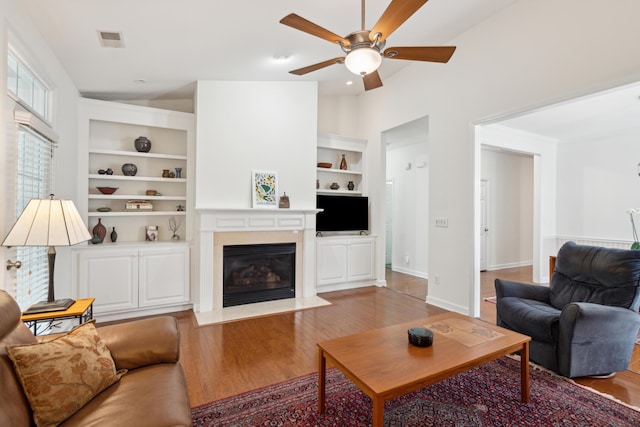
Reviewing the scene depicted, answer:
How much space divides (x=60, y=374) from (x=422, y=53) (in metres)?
2.85

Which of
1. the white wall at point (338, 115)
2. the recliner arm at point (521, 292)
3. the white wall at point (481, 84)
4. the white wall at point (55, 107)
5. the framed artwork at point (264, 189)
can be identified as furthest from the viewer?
the white wall at point (338, 115)

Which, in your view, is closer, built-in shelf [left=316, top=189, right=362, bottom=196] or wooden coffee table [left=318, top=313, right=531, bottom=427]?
wooden coffee table [left=318, top=313, right=531, bottom=427]

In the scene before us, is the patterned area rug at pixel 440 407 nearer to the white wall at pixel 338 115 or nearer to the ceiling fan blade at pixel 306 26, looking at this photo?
the ceiling fan blade at pixel 306 26

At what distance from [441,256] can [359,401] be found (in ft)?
8.59

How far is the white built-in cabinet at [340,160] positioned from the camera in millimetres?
5367

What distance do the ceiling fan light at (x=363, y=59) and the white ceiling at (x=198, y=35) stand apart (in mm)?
1145

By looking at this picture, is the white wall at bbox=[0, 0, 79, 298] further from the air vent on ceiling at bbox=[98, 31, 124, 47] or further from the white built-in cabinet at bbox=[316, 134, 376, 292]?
the white built-in cabinet at bbox=[316, 134, 376, 292]

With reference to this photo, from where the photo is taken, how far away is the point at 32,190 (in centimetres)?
265

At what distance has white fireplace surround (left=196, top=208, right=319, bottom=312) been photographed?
3949 mm

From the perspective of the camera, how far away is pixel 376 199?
5.43m

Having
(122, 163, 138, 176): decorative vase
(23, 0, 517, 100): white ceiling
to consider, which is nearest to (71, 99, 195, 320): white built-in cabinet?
(122, 163, 138, 176): decorative vase

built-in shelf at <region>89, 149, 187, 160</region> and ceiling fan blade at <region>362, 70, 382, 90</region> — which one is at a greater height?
ceiling fan blade at <region>362, 70, 382, 90</region>

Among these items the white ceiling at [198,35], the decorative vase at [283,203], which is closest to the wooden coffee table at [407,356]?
the decorative vase at [283,203]

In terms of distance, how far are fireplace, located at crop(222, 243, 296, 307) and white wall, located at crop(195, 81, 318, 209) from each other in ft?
2.13
